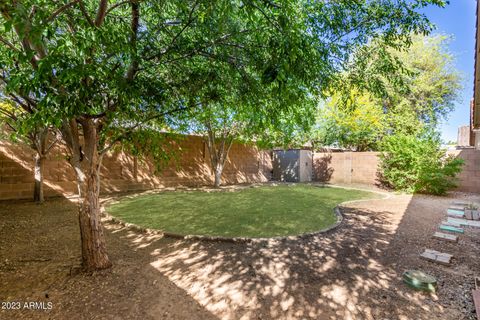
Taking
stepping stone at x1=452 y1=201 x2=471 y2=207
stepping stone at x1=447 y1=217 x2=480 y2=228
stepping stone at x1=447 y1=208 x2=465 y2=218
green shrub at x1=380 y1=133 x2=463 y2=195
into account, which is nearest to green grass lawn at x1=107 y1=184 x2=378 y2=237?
stepping stone at x1=447 y1=217 x2=480 y2=228

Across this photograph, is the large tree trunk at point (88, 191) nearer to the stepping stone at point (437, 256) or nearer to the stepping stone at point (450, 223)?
the stepping stone at point (437, 256)

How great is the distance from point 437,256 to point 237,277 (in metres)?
2.84

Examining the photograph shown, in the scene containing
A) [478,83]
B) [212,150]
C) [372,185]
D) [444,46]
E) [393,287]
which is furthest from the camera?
[444,46]

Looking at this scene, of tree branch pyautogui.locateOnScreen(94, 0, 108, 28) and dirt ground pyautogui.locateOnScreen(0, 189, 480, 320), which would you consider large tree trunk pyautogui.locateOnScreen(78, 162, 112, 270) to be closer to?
dirt ground pyautogui.locateOnScreen(0, 189, 480, 320)

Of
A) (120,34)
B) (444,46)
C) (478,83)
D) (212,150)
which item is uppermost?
(444,46)

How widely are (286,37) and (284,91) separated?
53 cm

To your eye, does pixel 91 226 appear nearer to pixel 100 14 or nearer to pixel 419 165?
pixel 100 14

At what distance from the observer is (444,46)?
1552 cm

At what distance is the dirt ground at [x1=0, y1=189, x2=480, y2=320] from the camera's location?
7.52 ft

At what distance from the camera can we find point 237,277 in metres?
2.88

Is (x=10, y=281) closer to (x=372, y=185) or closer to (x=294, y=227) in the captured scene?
(x=294, y=227)

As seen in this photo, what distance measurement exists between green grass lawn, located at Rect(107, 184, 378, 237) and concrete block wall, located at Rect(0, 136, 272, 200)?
1.18 m

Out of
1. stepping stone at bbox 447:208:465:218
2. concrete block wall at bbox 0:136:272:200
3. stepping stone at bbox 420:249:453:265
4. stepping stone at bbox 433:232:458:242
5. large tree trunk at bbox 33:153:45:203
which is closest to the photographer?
stepping stone at bbox 420:249:453:265

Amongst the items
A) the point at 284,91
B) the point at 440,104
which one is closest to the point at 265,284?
the point at 284,91
